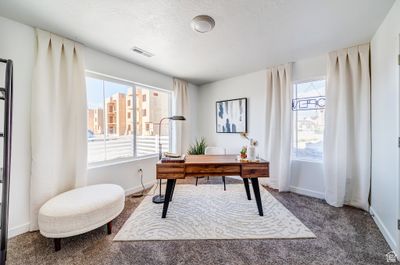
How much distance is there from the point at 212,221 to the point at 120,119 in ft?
7.41

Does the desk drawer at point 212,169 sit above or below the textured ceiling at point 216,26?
below

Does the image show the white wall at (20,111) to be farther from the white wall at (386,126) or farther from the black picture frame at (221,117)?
the white wall at (386,126)

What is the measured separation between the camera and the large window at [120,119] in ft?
8.52

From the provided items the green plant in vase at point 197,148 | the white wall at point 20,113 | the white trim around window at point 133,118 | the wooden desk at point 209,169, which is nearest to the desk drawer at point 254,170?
the wooden desk at point 209,169

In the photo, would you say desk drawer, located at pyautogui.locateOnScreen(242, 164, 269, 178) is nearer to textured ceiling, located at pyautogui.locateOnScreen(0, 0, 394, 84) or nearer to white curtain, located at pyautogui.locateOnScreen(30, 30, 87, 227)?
textured ceiling, located at pyautogui.locateOnScreen(0, 0, 394, 84)

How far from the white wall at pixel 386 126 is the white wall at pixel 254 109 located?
0.73 m

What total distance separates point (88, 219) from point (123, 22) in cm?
215

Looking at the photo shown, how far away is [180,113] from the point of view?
398cm

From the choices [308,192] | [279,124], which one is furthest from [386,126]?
[308,192]

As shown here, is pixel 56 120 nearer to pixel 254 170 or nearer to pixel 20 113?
pixel 20 113

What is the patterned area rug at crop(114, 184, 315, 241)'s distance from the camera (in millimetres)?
1830

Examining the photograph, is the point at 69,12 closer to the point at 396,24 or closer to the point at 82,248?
the point at 82,248

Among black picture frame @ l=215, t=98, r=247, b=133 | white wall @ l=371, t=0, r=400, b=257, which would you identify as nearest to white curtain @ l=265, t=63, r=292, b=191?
black picture frame @ l=215, t=98, r=247, b=133

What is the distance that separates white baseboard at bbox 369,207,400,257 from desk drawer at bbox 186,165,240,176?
5.20ft
